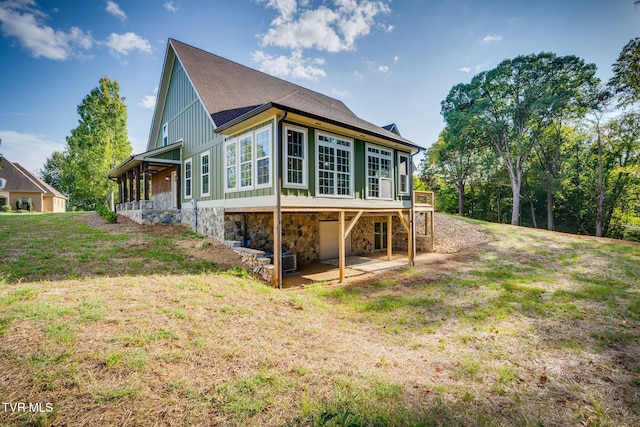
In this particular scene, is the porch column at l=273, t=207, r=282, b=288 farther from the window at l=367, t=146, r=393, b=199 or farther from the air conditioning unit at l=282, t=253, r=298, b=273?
the window at l=367, t=146, r=393, b=199

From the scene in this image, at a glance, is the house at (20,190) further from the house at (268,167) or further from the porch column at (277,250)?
the porch column at (277,250)

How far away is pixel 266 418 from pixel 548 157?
3511cm

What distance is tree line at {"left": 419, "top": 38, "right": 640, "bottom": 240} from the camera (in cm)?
2112

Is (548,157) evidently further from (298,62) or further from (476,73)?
(298,62)

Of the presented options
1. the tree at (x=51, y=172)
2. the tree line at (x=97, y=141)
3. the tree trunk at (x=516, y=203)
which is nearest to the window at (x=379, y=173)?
the tree trunk at (x=516, y=203)

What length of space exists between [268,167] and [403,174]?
7.32 m

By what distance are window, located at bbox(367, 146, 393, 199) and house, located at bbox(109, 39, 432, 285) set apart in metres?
0.04

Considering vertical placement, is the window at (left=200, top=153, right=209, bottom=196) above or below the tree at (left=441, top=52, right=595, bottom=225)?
below

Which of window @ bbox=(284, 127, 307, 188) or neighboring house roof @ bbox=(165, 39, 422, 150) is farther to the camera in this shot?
neighboring house roof @ bbox=(165, 39, 422, 150)

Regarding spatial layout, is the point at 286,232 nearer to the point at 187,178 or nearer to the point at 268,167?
the point at 268,167

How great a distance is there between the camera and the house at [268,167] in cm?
818

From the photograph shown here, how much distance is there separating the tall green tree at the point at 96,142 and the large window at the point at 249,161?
17.2m

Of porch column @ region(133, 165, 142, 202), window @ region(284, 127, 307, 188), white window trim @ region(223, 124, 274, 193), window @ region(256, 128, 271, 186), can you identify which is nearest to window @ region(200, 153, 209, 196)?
white window trim @ region(223, 124, 274, 193)

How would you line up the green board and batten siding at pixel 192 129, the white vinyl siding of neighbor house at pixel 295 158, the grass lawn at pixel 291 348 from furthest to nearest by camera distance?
1. the green board and batten siding at pixel 192 129
2. the white vinyl siding of neighbor house at pixel 295 158
3. the grass lawn at pixel 291 348
